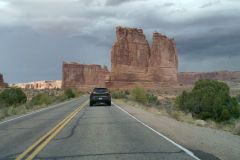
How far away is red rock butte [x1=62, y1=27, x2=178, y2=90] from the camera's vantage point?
92.2 metres

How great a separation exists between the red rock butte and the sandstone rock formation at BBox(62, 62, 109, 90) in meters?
29.0

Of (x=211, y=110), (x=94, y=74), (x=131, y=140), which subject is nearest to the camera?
(x=131, y=140)

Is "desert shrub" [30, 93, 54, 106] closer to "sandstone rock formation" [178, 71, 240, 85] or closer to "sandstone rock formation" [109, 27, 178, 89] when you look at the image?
"sandstone rock formation" [109, 27, 178, 89]

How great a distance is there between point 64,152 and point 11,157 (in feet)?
3.99

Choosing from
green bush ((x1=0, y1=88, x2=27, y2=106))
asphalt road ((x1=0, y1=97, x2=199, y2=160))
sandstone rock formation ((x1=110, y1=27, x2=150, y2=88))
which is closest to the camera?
asphalt road ((x1=0, y1=97, x2=199, y2=160))

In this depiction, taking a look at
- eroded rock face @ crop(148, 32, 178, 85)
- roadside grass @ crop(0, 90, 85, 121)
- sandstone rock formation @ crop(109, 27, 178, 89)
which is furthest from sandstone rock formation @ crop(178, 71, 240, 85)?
roadside grass @ crop(0, 90, 85, 121)

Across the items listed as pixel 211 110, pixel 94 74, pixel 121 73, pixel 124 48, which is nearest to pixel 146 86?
pixel 121 73

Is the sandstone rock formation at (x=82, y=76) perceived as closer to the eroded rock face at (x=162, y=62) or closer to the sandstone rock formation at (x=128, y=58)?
the sandstone rock formation at (x=128, y=58)

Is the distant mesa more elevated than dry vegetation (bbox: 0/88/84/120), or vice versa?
the distant mesa

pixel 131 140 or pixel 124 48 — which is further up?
pixel 124 48

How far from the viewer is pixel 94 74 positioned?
416ft

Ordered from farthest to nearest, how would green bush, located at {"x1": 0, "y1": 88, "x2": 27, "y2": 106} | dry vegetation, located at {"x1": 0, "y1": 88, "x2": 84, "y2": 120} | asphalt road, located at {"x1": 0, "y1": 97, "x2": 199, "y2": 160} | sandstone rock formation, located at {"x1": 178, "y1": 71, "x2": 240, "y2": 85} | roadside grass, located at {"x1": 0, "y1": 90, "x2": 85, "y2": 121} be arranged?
1. sandstone rock formation, located at {"x1": 178, "y1": 71, "x2": 240, "y2": 85}
2. green bush, located at {"x1": 0, "y1": 88, "x2": 27, "y2": 106}
3. dry vegetation, located at {"x1": 0, "y1": 88, "x2": 84, "y2": 120}
4. roadside grass, located at {"x1": 0, "y1": 90, "x2": 85, "y2": 121}
5. asphalt road, located at {"x1": 0, "y1": 97, "x2": 199, "y2": 160}

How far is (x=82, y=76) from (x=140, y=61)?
4148 cm

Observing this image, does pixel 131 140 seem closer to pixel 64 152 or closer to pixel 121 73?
pixel 64 152
